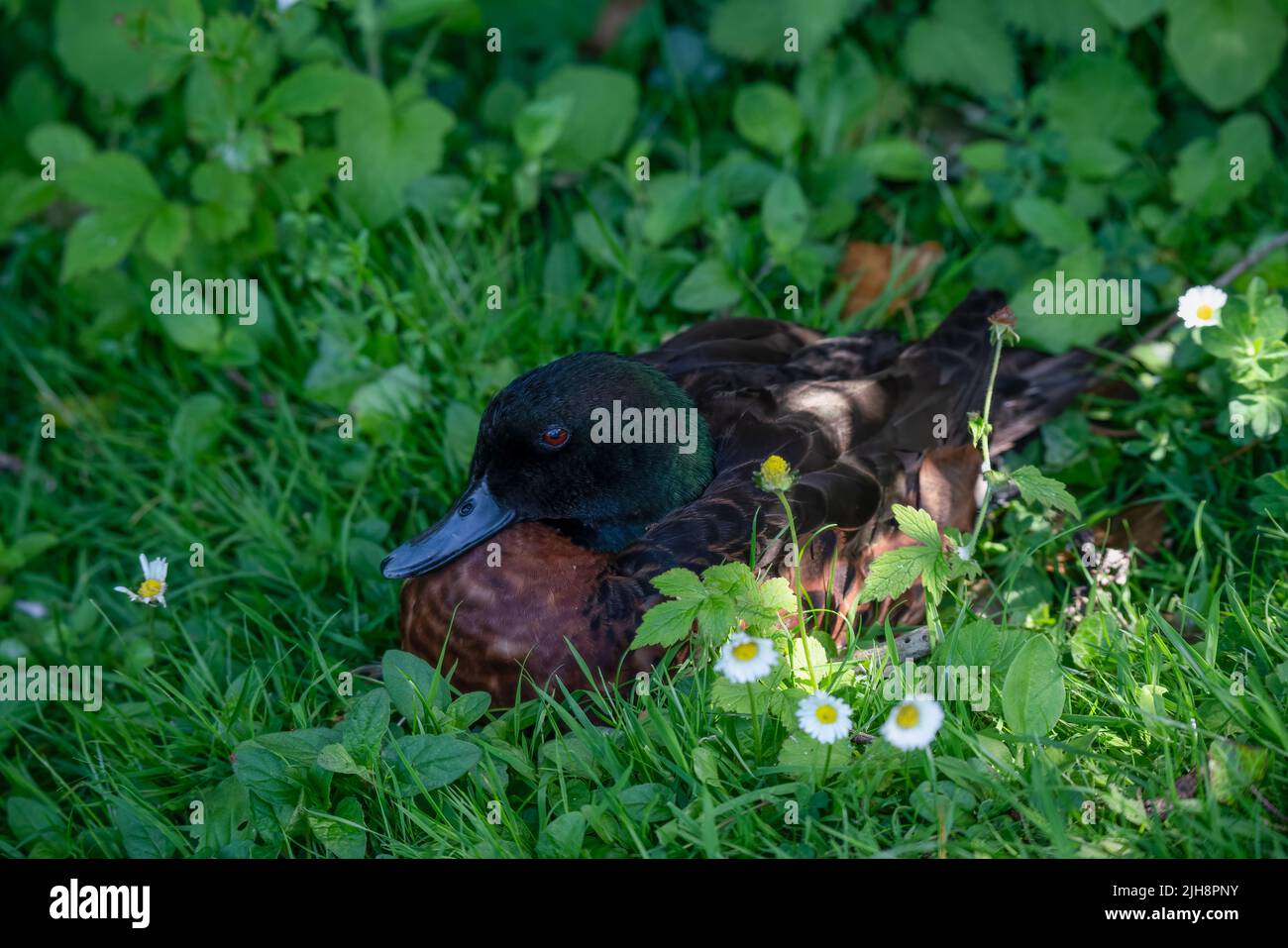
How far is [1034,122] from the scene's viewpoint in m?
4.28

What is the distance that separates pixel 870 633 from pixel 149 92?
2.82m

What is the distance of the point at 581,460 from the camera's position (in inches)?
114

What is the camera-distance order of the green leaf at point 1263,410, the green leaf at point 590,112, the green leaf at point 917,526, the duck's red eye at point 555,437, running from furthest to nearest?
the green leaf at point 590,112, the green leaf at point 1263,410, the duck's red eye at point 555,437, the green leaf at point 917,526

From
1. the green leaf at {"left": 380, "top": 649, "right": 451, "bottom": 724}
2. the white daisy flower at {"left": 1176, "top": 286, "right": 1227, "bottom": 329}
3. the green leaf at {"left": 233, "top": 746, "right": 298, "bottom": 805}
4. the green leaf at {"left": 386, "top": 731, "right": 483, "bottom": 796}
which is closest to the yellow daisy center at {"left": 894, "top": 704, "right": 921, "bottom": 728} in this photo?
the green leaf at {"left": 386, "top": 731, "right": 483, "bottom": 796}

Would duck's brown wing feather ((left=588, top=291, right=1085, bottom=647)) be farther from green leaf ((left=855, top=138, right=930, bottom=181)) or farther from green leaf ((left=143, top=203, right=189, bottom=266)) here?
green leaf ((left=143, top=203, right=189, bottom=266))

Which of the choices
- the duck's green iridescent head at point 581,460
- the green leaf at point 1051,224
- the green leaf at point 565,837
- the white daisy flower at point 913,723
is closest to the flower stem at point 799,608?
the white daisy flower at point 913,723

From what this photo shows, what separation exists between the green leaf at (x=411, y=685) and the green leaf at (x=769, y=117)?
2099 mm

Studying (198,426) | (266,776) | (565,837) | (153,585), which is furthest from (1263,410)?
(198,426)

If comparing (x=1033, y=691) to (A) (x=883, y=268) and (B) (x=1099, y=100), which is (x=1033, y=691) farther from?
(B) (x=1099, y=100)

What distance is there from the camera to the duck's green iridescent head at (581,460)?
2850 millimetres

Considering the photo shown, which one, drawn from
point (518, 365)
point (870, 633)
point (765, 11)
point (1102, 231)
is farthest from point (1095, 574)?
point (765, 11)

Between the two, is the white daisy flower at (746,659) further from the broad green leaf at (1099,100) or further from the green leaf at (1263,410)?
the broad green leaf at (1099,100)

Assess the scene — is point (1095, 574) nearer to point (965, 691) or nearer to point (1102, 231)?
point (965, 691)

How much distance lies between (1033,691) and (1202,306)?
1144mm
